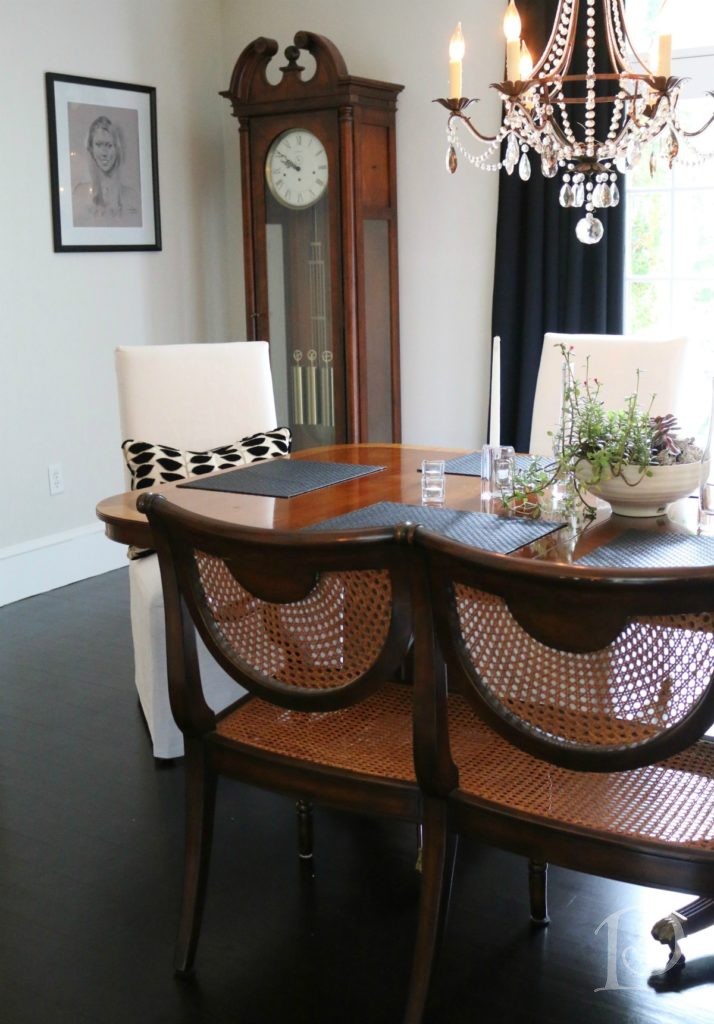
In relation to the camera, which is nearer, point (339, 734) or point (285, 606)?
point (285, 606)

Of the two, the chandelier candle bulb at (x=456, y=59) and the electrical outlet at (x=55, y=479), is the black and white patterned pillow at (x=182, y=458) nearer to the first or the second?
the chandelier candle bulb at (x=456, y=59)

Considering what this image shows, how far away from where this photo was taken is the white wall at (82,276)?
4133 millimetres

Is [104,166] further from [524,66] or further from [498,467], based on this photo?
[498,467]

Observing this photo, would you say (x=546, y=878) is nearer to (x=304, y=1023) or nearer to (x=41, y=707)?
(x=304, y=1023)

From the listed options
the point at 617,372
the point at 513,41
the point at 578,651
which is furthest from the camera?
the point at 617,372

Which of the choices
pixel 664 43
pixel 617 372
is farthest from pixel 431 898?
pixel 617 372

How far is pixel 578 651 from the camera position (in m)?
1.48

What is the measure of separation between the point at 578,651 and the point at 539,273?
3.01m

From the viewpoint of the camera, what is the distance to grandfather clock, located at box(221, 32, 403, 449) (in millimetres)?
4324

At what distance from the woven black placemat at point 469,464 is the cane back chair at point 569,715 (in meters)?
1.03

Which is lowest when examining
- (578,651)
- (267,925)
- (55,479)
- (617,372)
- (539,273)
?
(267,925)

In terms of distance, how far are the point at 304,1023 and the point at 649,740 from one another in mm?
795

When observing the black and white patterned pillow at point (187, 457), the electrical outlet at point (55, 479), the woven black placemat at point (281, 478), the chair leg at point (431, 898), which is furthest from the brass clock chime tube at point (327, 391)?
the chair leg at point (431, 898)

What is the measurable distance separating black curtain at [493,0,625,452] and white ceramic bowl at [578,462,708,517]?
2.06m
